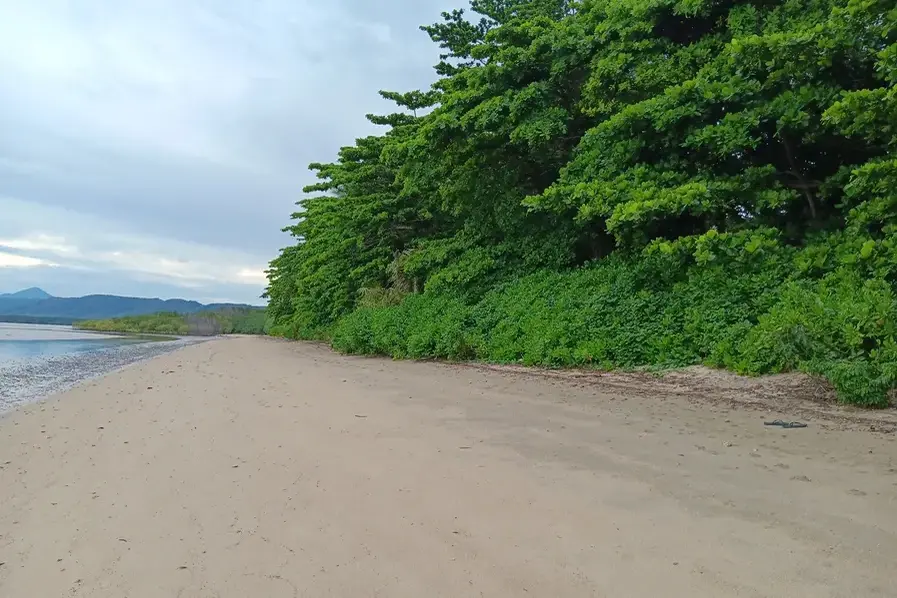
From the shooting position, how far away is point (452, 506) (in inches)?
135

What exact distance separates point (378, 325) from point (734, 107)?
11.3m

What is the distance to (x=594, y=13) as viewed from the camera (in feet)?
39.5

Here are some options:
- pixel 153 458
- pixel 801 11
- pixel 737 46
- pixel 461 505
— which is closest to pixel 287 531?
pixel 461 505

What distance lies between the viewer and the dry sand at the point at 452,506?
8.43ft

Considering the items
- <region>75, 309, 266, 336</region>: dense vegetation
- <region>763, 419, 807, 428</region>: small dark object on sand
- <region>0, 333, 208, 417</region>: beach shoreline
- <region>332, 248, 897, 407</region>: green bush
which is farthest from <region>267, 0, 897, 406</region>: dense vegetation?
<region>75, 309, 266, 336</region>: dense vegetation

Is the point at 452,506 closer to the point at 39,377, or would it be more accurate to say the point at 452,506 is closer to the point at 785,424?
the point at 785,424

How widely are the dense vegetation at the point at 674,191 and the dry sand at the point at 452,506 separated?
2.91 m

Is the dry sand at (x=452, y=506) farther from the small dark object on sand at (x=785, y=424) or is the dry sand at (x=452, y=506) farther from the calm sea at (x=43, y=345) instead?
the calm sea at (x=43, y=345)

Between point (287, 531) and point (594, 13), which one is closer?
point (287, 531)

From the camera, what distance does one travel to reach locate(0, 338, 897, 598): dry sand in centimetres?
257

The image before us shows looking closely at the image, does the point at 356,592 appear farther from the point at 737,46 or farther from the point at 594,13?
the point at 594,13

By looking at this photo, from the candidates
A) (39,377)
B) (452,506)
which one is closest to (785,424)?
(452,506)

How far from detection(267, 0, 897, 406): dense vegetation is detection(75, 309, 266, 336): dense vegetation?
196 ft

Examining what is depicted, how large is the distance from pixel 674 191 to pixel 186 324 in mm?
79805
